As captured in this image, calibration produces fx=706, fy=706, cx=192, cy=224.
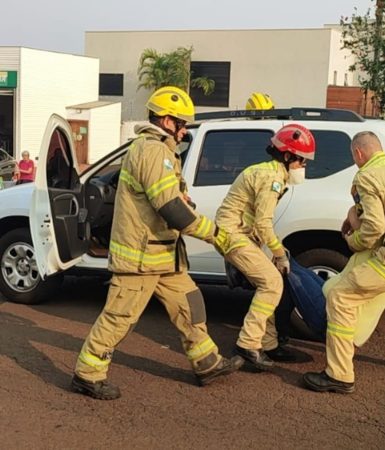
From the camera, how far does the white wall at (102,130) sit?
110ft

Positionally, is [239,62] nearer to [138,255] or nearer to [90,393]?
[138,255]

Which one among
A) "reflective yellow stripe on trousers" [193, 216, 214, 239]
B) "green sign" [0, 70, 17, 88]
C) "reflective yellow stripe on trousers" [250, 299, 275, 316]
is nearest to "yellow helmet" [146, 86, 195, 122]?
"reflective yellow stripe on trousers" [193, 216, 214, 239]

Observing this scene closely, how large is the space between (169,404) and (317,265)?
208 cm

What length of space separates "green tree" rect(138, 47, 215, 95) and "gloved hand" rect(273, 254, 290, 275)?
1391 inches

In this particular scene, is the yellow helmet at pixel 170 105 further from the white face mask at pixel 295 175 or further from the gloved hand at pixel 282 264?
the gloved hand at pixel 282 264

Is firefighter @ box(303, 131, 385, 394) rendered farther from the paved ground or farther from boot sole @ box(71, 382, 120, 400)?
boot sole @ box(71, 382, 120, 400)

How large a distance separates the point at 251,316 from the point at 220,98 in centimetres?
3665

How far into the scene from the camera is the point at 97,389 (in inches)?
178

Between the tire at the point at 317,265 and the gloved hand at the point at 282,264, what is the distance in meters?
0.86

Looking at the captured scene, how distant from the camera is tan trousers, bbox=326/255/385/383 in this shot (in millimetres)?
4652

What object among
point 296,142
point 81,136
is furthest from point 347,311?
point 81,136

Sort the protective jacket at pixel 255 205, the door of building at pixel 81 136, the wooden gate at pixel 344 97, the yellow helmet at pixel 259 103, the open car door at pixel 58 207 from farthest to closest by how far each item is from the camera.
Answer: the door of building at pixel 81 136, the wooden gate at pixel 344 97, the yellow helmet at pixel 259 103, the open car door at pixel 58 207, the protective jacket at pixel 255 205

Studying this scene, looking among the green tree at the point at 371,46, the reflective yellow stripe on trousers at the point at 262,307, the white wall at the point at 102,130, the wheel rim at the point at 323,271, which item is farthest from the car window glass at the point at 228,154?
the white wall at the point at 102,130

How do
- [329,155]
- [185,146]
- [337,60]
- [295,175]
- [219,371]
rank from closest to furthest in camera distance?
[219,371], [295,175], [329,155], [185,146], [337,60]
